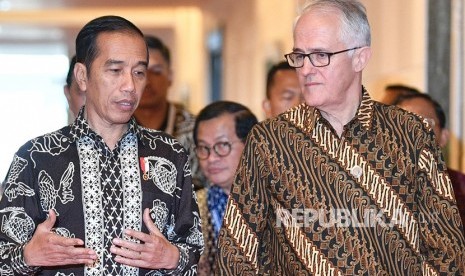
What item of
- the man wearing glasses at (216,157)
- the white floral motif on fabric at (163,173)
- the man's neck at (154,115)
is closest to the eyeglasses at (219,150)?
the man wearing glasses at (216,157)

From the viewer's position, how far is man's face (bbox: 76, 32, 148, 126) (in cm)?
401

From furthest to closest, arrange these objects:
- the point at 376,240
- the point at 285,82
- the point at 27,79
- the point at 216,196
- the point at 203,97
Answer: the point at 27,79
the point at 203,97
the point at 285,82
the point at 216,196
the point at 376,240

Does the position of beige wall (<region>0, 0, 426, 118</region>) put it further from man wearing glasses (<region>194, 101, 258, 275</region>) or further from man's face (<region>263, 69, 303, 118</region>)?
man wearing glasses (<region>194, 101, 258, 275</region>)

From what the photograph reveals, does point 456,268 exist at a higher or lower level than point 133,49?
lower

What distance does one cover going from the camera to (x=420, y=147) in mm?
3977

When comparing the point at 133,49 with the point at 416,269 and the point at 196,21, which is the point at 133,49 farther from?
the point at 196,21

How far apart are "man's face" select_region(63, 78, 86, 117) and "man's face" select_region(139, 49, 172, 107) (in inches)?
62.8

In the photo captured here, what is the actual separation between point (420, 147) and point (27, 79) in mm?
26574

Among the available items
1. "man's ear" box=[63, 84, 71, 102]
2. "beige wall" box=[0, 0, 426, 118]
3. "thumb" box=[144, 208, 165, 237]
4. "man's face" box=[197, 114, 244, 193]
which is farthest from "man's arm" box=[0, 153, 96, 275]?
"beige wall" box=[0, 0, 426, 118]

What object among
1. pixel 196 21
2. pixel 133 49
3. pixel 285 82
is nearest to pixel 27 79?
pixel 196 21

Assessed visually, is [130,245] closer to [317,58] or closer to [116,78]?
[116,78]

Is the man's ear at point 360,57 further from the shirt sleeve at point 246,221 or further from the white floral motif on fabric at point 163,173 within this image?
the white floral motif on fabric at point 163,173

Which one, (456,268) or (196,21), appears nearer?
(456,268)

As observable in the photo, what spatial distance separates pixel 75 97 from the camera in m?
5.23
